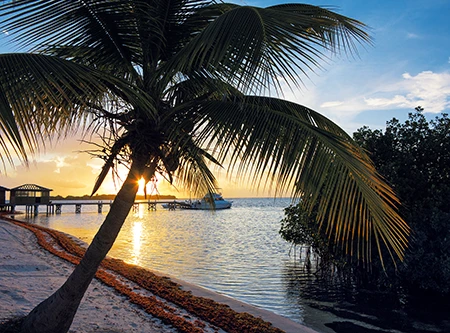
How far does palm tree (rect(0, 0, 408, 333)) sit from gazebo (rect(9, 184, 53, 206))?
52.7 metres

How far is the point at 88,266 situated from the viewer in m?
5.02

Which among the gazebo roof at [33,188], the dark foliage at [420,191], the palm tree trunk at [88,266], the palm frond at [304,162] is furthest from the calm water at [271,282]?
the gazebo roof at [33,188]

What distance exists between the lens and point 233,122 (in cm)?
405

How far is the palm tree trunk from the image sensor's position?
5.00 meters

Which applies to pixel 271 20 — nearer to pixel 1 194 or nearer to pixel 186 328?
pixel 186 328

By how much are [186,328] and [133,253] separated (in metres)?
17.7

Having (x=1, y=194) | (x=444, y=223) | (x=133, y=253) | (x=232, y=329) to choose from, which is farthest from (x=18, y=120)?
(x=1, y=194)

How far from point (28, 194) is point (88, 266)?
177 feet

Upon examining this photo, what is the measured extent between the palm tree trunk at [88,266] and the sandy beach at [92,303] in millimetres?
1446

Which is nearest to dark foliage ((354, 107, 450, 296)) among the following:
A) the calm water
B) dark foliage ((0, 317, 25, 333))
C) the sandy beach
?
the calm water

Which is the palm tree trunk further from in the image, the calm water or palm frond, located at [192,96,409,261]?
the calm water

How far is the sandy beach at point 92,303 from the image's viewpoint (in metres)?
7.18

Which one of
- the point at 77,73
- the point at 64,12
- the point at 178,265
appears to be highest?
the point at 64,12

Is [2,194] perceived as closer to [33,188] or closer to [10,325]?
[33,188]
